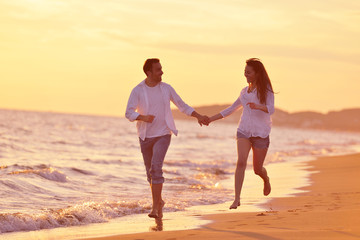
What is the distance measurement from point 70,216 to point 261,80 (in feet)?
10.6

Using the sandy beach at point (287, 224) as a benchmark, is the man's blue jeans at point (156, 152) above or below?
above

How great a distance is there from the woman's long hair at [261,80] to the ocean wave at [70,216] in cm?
285

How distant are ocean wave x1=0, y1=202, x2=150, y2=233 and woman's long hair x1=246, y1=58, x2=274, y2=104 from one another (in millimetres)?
2845

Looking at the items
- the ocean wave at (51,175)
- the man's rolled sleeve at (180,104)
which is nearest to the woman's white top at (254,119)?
the man's rolled sleeve at (180,104)

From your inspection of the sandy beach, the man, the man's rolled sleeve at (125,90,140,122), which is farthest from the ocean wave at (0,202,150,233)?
the man's rolled sleeve at (125,90,140,122)

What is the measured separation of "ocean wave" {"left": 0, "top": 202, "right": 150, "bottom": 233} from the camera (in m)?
7.55

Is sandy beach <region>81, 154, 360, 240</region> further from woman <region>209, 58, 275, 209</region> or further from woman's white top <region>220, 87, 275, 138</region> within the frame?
woman's white top <region>220, 87, 275, 138</region>

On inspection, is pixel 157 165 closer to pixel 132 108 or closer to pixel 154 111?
pixel 154 111

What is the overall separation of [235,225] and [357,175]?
Answer: 9061 millimetres

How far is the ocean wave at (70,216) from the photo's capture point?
755 centimetres

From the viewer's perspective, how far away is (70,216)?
803cm

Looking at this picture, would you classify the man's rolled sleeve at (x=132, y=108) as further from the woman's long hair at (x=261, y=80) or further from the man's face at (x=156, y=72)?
the woman's long hair at (x=261, y=80)

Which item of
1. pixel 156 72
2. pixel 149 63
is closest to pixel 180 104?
pixel 156 72

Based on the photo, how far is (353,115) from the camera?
185 m
